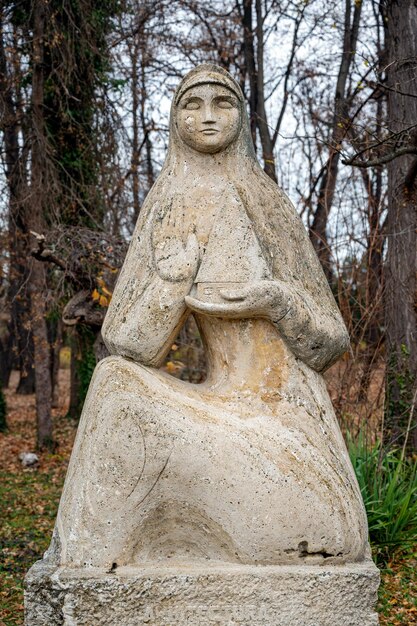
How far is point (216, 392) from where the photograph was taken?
333 cm

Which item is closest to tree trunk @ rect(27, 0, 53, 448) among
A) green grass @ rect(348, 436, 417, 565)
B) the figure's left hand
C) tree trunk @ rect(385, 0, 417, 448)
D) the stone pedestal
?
tree trunk @ rect(385, 0, 417, 448)

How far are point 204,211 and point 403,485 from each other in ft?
12.1

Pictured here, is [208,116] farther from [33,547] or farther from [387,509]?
[33,547]

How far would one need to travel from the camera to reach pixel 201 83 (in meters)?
3.40

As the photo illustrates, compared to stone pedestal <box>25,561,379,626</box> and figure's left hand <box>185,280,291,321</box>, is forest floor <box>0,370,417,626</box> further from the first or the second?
figure's left hand <box>185,280,291,321</box>

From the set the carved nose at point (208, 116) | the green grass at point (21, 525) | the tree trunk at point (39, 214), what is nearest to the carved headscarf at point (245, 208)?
the carved nose at point (208, 116)

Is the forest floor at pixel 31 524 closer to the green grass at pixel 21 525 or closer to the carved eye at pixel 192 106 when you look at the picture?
the green grass at pixel 21 525

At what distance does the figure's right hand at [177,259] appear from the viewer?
328 centimetres

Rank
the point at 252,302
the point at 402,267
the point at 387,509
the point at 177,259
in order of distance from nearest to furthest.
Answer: the point at 252,302 → the point at 177,259 → the point at 387,509 → the point at 402,267

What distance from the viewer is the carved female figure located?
3.02 m

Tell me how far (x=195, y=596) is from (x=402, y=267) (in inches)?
202

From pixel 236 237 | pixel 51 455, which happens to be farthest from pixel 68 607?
pixel 51 455

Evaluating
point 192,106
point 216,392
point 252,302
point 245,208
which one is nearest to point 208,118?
point 192,106

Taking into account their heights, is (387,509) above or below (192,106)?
below
